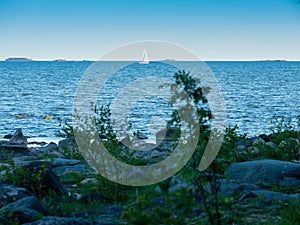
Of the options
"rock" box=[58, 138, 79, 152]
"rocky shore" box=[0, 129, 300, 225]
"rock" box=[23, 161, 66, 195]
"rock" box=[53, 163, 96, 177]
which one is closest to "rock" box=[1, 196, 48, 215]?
"rocky shore" box=[0, 129, 300, 225]

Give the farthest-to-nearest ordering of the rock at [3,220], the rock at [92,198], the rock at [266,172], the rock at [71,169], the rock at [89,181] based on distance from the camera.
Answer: the rock at [71,169]
the rock at [89,181]
the rock at [266,172]
the rock at [92,198]
the rock at [3,220]

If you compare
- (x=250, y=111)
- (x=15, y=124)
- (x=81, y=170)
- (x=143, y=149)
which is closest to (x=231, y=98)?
→ (x=250, y=111)

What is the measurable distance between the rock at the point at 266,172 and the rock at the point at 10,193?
4477mm

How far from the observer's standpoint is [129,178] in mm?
10164

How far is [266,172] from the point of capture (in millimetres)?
10438

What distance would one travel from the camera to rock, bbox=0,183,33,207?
8.34 m

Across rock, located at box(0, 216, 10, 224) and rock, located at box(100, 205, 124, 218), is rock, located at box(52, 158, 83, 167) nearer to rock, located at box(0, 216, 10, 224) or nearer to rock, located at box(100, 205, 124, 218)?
rock, located at box(100, 205, 124, 218)

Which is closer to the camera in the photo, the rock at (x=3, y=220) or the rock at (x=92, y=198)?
the rock at (x=3, y=220)

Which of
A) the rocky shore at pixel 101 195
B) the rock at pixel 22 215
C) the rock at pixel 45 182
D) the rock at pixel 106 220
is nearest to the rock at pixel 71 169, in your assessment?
the rocky shore at pixel 101 195

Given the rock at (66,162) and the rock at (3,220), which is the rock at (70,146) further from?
the rock at (3,220)

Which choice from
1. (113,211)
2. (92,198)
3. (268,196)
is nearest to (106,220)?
(113,211)

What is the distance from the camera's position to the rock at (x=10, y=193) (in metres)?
8.34

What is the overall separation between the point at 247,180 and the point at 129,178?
2.72 metres

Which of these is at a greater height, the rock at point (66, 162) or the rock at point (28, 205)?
the rock at point (28, 205)
